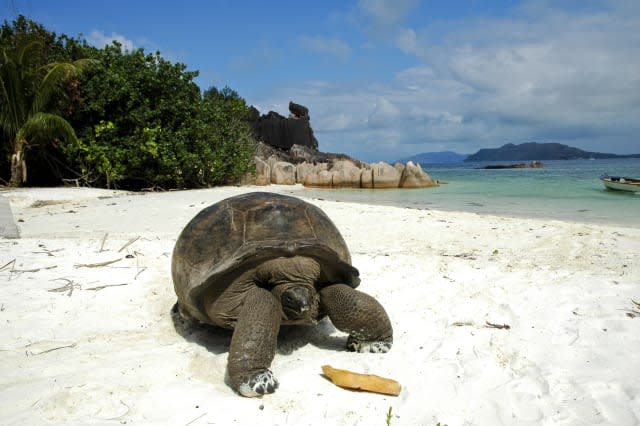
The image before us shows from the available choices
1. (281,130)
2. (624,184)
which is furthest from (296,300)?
(281,130)

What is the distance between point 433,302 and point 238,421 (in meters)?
2.64

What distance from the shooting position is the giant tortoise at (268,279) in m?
3.08

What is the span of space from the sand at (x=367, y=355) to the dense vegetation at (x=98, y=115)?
8.87m

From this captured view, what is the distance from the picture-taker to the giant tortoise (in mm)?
3082

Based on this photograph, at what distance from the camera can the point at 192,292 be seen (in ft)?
10.8

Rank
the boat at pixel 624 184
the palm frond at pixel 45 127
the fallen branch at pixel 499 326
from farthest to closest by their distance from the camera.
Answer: the boat at pixel 624 184
the palm frond at pixel 45 127
the fallen branch at pixel 499 326

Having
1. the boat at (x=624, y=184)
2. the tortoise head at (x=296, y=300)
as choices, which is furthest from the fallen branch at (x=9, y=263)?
the boat at (x=624, y=184)

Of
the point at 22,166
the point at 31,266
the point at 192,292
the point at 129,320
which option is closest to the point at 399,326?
the point at 192,292

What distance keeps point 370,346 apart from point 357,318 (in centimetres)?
29

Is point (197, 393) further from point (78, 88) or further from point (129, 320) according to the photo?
point (78, 88)

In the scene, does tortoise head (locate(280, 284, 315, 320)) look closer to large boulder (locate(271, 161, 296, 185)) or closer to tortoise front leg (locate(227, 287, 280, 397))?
tortoise front leg (locate(227, 287, 280, 397))

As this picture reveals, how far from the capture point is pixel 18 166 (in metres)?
13.8

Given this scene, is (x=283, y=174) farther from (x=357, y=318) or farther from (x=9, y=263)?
(x=357, y=318)

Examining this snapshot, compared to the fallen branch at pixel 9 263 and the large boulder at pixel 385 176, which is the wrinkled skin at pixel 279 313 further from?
the large boulder at pixel 385 176
